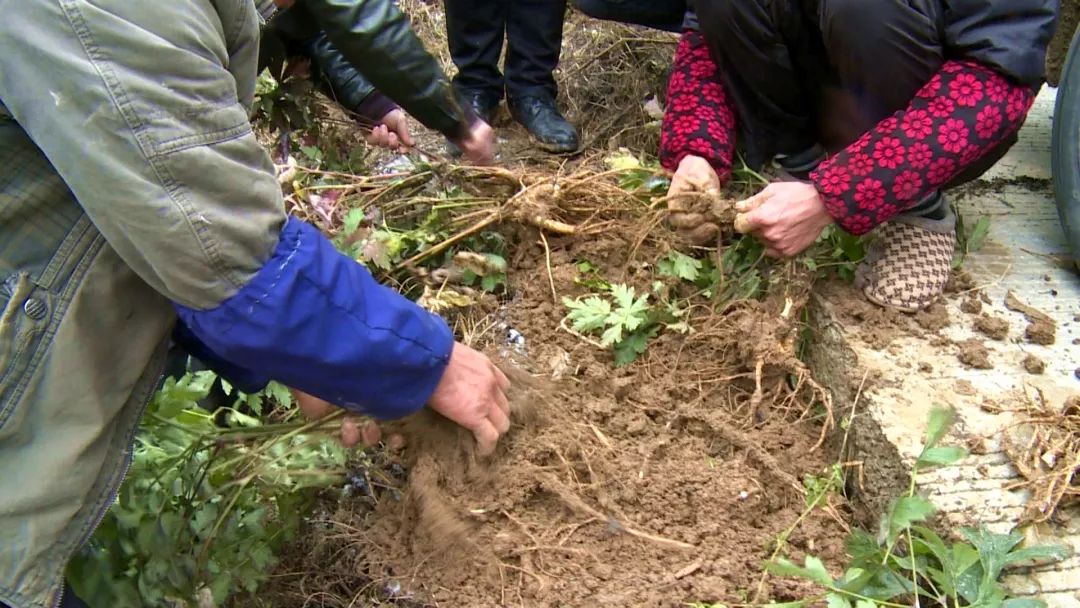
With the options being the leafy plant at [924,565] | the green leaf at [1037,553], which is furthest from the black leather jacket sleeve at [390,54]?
the green leaf at [1037,553]

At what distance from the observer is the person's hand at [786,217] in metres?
1.83

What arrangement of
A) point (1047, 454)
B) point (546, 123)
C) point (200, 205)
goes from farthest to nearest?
point (546, 123)
point (1047, 454)
point (200, 205)

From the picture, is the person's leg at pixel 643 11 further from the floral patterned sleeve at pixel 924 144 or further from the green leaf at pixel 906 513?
the green leaf at pixel 906 513

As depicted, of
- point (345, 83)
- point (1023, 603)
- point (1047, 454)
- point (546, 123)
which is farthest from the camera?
point (546, 123)

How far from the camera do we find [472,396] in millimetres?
1361

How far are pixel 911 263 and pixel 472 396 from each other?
1.14 meters

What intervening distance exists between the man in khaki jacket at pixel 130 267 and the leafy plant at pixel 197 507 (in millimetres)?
339

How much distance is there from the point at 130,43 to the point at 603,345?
122 cm

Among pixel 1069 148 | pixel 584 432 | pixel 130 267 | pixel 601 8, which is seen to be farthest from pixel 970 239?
pixel 130 267

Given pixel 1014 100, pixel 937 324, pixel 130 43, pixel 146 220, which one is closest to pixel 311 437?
pixel 146 220

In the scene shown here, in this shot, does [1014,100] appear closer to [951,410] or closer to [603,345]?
[951,410]

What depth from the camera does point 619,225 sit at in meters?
2.12

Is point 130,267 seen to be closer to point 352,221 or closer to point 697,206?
point 352,221

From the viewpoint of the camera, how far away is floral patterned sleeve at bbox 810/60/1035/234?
1.67 metres
